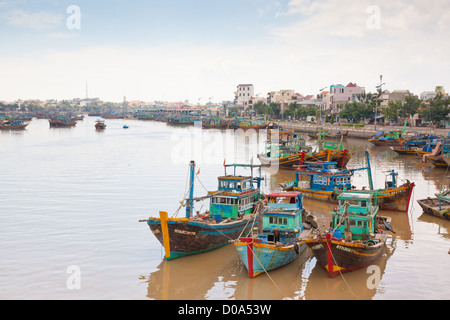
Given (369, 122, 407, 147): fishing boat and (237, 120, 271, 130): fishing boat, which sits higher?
(237, 120, 271, 130): fishing boat

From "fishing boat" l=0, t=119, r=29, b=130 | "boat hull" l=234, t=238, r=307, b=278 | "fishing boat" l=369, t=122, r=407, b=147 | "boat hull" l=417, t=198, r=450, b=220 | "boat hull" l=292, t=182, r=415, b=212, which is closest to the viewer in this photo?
"boat hull" l=234, t=238, r=307, b=278

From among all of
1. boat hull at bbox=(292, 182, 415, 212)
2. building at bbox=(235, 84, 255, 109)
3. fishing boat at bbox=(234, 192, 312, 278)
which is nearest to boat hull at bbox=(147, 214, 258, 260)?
fishing boat at bbox=(234, 192, 312, 278)

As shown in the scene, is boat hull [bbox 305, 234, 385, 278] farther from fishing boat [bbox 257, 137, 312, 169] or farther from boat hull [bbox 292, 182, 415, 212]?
fishing boat [bbox 257, 137, 312, 169]

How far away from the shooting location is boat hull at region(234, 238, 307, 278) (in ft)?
49.3

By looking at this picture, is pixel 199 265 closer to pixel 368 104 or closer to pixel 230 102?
pixel 368 104

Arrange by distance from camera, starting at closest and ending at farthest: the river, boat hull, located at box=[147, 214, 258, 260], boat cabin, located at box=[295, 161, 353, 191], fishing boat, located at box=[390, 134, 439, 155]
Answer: the river
boat hull, located at box=[147, 214, 258, 260]
boat cabin, located at box=[295, 161, 353, 191]
fishing boat, located at box=[390, 134, 439, 155]

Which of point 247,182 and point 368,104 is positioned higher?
point 368,104

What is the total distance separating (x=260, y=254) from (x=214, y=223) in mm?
3544

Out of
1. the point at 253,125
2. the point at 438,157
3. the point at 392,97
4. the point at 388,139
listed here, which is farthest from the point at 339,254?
the point at 253,125

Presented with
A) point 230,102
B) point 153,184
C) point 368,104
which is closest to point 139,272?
point 153,184

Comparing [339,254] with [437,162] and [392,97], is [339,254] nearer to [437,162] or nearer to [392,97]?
[437,162]

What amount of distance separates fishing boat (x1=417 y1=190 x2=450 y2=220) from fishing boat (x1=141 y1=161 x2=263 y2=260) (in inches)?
373
